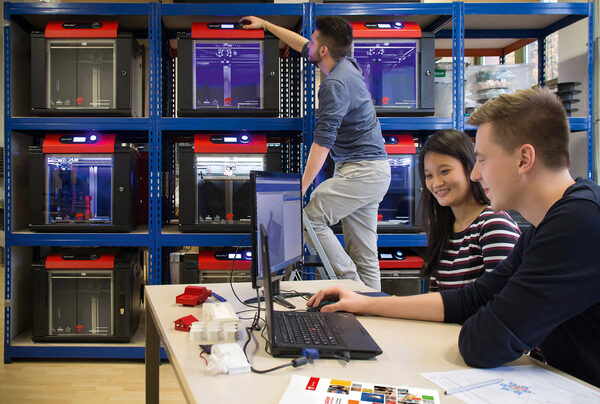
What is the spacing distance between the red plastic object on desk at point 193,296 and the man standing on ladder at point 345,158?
3.41 ft

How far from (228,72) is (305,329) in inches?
77.9

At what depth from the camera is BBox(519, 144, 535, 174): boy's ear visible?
0.88 meters

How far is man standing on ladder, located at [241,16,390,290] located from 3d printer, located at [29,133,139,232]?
1039 mm

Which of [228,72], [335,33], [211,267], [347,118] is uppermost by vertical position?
[335,33]

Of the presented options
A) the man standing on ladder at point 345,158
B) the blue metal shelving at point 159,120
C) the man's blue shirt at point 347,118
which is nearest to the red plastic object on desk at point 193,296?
the man standing on ladder at point 345,158

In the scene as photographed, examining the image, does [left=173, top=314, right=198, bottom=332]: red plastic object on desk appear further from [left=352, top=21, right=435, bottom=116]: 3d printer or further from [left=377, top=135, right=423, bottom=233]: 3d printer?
[left=352, top=21, right=435, bottom=116]: 3d printer

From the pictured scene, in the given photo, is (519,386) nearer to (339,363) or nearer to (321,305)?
(339,363)

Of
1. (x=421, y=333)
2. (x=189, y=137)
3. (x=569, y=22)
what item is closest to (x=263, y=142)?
(x=189, y=137)

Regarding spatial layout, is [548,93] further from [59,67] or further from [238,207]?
[59,67]

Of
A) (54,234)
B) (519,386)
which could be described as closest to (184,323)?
(519,386)

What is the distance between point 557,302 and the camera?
0.77 m

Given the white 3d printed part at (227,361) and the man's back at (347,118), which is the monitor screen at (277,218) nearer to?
the white 3d printed part at (227,361)

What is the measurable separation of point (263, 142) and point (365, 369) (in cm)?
200

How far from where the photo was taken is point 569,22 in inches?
120
